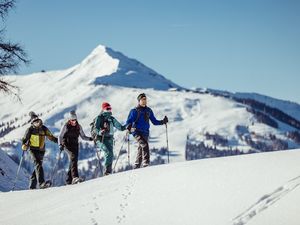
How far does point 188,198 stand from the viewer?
32.2 ft

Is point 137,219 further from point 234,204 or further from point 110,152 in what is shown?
point 110,152

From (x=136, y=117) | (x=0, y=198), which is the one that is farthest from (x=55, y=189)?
(x=136, y=117)

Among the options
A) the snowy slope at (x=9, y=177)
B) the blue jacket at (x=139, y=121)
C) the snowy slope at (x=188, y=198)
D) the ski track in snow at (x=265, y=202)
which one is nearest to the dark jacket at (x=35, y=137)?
the blue jacket at (x=139, y=121)

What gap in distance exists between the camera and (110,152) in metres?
17.0

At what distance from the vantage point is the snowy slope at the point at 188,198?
8438 mm

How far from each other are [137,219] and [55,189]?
20.7ft

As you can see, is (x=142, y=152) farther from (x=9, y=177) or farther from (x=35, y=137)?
(x=9, y=177)

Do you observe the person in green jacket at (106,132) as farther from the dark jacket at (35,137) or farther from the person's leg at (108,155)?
the dark jacket at (35,137)

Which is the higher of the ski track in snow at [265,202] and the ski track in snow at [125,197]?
the ski track in snow at [265,202]

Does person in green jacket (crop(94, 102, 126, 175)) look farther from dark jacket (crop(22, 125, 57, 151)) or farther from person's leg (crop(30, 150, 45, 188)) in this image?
person's leg (crop(30, 150, 45, 188))

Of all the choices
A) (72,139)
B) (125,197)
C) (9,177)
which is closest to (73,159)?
(72,139)

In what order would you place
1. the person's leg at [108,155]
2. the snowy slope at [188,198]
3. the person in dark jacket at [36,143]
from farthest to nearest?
the person in dark jacket at [36,143]
the person's leg at [108,155]
the snowy slope at [188,198]

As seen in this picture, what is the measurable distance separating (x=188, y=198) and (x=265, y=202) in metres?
1.77

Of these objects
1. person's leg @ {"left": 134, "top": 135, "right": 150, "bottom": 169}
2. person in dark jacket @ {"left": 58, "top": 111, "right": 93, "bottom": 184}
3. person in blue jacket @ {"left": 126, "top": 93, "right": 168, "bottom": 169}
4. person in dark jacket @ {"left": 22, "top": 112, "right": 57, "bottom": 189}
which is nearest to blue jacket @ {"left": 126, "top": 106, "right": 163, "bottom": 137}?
person in blue jacket @ {"left": 126, "top": 93, "right": 168, "bottom": 169}
